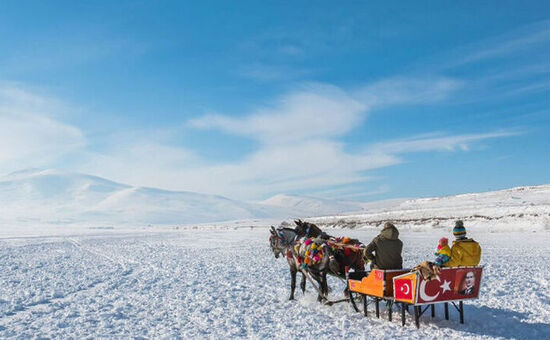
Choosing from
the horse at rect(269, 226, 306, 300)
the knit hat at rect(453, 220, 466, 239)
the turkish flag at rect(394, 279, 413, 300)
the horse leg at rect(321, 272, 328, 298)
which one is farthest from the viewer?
the horse at rect(269, 226, 306, 300)

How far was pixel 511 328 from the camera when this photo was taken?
852 centimetres

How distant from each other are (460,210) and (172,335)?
47.4m

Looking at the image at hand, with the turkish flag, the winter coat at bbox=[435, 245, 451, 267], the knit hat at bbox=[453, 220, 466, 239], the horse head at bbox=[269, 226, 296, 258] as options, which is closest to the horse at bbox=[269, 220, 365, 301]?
the horse head at bbox=[269, 226, 296, 258]

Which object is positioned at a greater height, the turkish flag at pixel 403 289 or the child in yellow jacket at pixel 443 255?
the child in yellow jacket at pixel 443 255

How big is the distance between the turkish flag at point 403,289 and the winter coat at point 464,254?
0.85 m

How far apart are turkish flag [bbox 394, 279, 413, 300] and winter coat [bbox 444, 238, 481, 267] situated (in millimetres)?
852

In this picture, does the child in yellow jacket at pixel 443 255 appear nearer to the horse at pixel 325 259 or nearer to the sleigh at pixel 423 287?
the sleigh at pixel 423 287

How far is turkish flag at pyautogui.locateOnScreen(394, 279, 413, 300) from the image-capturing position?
8.20m

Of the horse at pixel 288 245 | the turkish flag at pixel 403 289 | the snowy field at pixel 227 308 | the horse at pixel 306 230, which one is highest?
the horse at pixel 306 230

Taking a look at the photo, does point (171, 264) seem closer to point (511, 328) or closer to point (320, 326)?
point (320, 326)

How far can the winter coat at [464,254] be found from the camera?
329 inches

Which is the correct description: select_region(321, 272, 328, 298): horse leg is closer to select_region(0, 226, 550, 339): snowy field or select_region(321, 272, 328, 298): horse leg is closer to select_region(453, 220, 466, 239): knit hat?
select_region(0, 226, 550, 339): snowy field

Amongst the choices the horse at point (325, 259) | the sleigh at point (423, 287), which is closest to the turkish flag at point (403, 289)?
the sleigh at point (423, 287)

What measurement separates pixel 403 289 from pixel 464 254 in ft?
4.50
